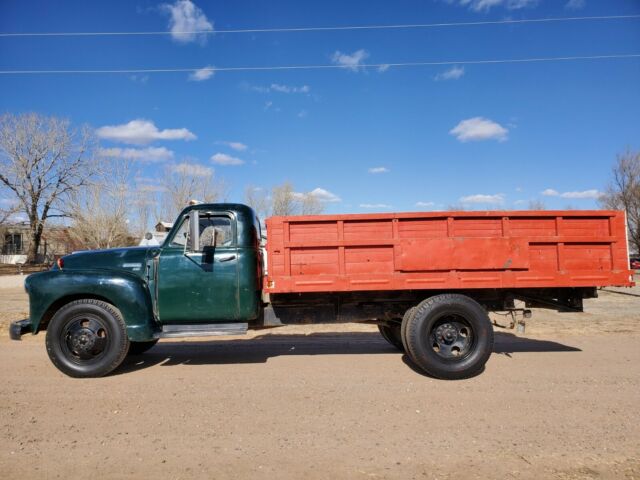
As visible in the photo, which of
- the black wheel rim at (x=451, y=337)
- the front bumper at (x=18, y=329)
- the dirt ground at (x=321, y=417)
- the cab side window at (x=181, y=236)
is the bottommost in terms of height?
the dirt ground at (x=321, y=417)

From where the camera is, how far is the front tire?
5.27 metres

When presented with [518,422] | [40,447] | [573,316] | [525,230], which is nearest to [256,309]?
[40,447]

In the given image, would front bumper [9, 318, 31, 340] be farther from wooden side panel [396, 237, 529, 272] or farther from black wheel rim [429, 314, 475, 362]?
black wheel rim [429, 314, 475, 362]

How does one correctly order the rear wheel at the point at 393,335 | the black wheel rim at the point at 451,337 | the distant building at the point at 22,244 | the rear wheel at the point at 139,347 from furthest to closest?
the distant building at the point at 22,244 → the rear wheel at the point at 393,335 → the rear wheel at the point at 139,347 → the black wheel rim at the point at 451,337

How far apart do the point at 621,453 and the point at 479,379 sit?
77.9 inches

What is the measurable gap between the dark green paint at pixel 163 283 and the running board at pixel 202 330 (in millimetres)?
77

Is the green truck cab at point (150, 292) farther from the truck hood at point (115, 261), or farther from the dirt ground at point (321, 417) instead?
the dirt ground at point (321, 417)

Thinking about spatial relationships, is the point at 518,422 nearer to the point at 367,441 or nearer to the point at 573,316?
the point at 367,441

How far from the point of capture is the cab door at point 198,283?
5434mm

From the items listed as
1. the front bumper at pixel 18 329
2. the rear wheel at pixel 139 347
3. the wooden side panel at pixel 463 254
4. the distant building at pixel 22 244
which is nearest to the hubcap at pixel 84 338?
the front bumper at pixel 18 329

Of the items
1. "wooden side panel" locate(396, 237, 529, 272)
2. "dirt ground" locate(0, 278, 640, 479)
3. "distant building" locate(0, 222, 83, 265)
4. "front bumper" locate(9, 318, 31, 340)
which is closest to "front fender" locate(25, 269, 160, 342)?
"front bumper" locate(9, 318, 31, 340)

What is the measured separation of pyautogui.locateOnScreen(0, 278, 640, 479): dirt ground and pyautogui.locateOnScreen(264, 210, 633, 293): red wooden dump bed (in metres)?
1.16

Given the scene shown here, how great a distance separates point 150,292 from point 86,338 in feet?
3.02

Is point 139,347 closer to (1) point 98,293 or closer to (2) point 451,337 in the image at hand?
(1) point 98,293
